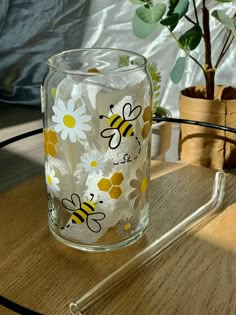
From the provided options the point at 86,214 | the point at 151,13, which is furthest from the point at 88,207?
the point at 151,13

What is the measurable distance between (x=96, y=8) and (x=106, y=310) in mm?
930

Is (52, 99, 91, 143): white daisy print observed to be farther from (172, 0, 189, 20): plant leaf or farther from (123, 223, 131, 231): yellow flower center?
(172, 0, 189, 20): plant leaf

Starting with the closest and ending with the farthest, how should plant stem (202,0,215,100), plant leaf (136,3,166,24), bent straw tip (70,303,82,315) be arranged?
1. bent straw tip (70,303,82,315)
2. plant leaf (136,3,166,24)
3. plant stem (202,0,215,100)

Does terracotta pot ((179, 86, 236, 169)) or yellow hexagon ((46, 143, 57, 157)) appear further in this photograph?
terracotta pot ((179, 86, 236, 169))

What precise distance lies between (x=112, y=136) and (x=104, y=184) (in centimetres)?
4

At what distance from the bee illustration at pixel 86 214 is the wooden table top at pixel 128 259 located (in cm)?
3

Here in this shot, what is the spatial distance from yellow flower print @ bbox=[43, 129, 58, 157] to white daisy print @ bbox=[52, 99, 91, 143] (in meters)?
0.01

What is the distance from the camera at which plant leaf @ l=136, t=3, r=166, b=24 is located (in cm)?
66

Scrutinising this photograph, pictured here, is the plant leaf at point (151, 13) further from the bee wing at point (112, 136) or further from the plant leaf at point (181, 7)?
the bee wing at point (112, 136)

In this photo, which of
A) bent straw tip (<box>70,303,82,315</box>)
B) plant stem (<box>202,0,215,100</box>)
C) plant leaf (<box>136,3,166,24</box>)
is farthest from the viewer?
plant stem (<box>202,0,215,100</box>)

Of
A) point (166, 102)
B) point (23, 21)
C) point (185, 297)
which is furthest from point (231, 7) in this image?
point (185, 297)

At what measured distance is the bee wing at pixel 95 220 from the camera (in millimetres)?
463

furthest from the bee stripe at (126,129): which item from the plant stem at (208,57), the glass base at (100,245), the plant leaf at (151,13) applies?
the plant stem at (208,57)

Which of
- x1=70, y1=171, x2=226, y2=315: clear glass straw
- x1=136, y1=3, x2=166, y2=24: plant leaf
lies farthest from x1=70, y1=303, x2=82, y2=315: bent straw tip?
x1=136, y1=3, x2=166, y2=24: plant leaf
